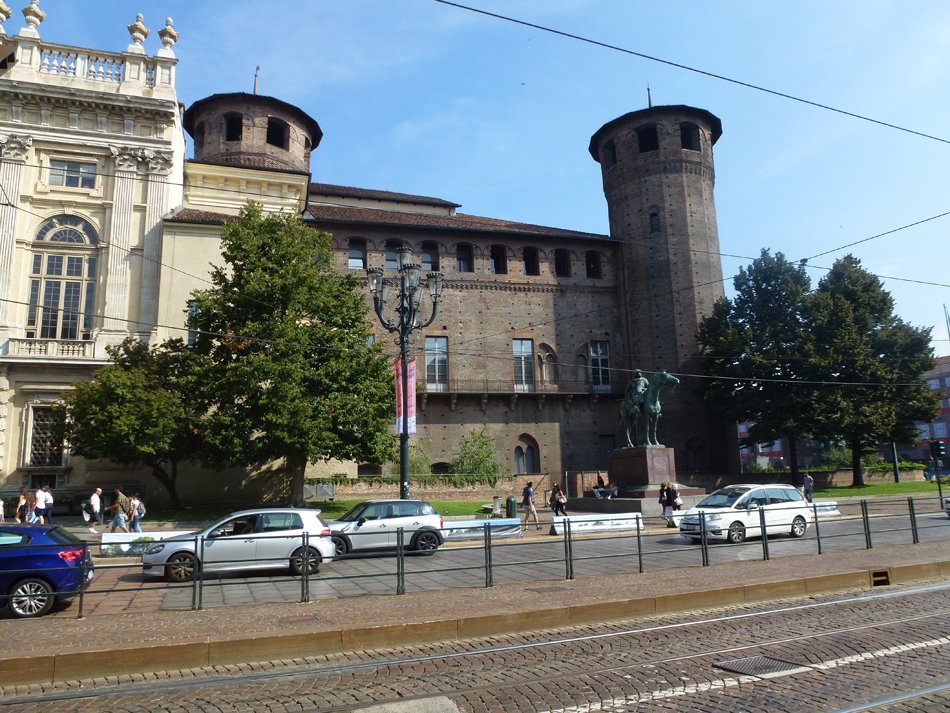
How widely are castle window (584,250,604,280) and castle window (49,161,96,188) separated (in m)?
30.0

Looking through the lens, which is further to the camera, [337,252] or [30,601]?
[337,252]

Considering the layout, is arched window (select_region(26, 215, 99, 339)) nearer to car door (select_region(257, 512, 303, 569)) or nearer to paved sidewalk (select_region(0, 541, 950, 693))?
car door (select_region(257, 512, 303, 569))

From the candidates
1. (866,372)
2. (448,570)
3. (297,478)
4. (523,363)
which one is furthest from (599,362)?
(448,570)

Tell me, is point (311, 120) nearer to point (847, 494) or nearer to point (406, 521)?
point (406, 521)

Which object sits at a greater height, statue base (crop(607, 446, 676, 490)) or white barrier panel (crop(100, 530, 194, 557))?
statue base (crop(607, 446, 676, 490))

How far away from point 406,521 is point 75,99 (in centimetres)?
2558

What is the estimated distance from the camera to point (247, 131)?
3984cm

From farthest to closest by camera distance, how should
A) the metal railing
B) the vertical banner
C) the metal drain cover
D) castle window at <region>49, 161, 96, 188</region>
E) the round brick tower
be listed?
the round brick tower, castle window at <region>49, 161, 96, 188</region>, the vertical banner, the metal railing, the metal drain cover

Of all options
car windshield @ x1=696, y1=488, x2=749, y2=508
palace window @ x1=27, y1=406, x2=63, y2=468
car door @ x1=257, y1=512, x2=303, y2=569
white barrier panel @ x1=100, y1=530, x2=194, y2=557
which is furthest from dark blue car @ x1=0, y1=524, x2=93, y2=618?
palace window @ x1=27, y1=406, x2=63, y2=468

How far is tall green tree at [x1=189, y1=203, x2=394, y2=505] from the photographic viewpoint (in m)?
23.0

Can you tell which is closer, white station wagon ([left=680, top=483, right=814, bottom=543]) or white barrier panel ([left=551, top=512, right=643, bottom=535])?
white station wagon ([left=680, top=483, right=814, bottom=543])

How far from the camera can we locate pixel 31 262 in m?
28.7

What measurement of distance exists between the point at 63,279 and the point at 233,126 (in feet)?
53.5

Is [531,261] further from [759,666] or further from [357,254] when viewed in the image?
[759,666]
